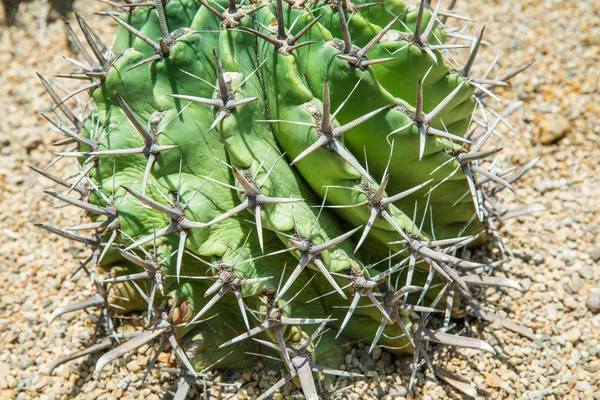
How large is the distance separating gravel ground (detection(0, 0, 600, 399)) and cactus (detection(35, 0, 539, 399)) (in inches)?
12.7

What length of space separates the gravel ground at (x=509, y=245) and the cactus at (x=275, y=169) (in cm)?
32

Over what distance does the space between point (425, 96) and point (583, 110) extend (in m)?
2.16

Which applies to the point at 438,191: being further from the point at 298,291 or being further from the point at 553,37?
the point at 553,37

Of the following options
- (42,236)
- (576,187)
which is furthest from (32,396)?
(576,187)

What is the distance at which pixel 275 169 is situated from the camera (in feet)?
7.51

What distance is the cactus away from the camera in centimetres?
222

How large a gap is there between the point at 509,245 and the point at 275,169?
5.88 feet

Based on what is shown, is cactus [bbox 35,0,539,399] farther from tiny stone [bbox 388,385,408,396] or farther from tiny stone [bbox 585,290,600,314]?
tiny stone [bbox 585,290,600,314]

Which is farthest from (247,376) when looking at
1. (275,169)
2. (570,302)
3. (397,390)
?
(570,302)

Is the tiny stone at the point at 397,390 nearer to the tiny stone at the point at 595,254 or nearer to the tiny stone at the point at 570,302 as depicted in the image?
the tiny stone at the point at 570,302

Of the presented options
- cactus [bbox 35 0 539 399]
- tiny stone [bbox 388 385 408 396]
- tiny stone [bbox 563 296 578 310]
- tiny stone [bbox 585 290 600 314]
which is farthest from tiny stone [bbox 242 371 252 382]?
tiny stone [bbox 585 290 600 314]

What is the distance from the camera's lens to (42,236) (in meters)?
3.64

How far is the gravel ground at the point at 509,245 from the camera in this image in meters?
2.83

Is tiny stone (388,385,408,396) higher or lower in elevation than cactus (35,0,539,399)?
lower
